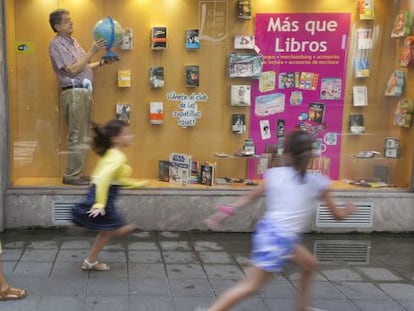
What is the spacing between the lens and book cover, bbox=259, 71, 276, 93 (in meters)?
6.63

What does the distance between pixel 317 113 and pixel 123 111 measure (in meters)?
2.39

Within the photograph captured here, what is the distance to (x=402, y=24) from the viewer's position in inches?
259

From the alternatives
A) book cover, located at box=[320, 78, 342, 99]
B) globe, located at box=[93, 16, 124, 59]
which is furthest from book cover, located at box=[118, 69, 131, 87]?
book cover, located at box=[320, 78, 342, 99]

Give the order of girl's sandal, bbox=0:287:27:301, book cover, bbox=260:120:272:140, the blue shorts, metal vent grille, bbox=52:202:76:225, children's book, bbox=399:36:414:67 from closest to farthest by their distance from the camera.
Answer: the blue shorts → girl's sandal, bbox=0:287:27:301 → metal vent grille, bbox=52:202:76:225 → children's book, bbox=399:36:414:67 → book cover, bbox=260:120:272:140

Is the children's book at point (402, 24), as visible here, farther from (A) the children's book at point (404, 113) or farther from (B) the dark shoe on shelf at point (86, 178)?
(B) the dark shoe on shelf at point (86, 178)

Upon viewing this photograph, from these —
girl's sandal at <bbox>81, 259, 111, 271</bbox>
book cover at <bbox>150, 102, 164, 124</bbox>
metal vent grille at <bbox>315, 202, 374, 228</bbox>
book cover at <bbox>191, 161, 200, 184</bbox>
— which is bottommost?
girl's sandal at <bbox>81, 259, 111, 271</bbox>

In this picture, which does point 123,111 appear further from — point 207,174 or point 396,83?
point 396,83

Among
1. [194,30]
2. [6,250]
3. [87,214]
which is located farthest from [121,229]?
[194,30]

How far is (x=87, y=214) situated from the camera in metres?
4.55

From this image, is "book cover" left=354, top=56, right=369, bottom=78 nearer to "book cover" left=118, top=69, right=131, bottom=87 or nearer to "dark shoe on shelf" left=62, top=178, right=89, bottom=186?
"book cover" left=118, top=69, right=131, bottom=87

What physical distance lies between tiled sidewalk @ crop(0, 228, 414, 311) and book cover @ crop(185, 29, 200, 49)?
2.23m

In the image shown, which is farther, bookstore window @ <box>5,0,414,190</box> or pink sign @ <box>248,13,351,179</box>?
pink sign @ <box>248,13,351,179</box>

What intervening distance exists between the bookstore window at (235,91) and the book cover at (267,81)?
12 mm

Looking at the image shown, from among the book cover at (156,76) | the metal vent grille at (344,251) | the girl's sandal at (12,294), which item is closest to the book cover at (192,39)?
the book cover at (156,76)
